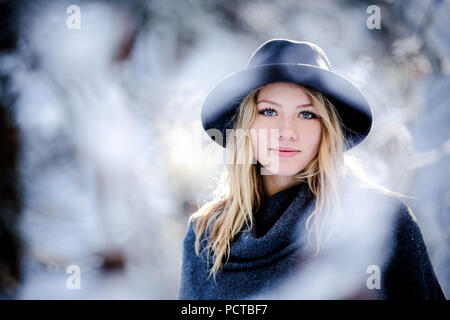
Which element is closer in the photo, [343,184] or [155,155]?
[343,184]

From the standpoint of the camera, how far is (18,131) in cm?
241

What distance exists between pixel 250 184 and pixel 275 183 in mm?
93

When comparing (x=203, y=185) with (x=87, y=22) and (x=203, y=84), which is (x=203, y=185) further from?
(x=87, y=22)

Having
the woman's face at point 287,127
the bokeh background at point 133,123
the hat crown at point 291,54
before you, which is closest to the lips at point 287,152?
the woman's face at point 287,127

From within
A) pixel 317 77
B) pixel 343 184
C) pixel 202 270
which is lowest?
pixel 202 270

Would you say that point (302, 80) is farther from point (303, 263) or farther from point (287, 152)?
point (303, 263)

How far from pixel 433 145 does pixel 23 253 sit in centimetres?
253

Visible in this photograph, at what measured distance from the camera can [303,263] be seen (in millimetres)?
1253

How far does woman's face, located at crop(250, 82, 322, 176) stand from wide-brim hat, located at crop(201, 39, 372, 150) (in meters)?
0.06

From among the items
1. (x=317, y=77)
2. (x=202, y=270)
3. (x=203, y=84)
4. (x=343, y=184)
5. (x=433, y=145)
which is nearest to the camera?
(x=317, y=77)

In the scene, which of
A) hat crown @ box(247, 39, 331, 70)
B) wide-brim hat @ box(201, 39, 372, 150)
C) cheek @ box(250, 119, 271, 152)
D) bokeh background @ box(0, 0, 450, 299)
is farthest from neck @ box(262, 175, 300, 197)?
bokeh background @ box(0, 0, 450, 299)

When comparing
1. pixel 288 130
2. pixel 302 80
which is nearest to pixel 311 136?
pixel 288 130
